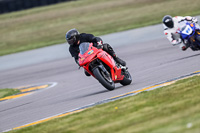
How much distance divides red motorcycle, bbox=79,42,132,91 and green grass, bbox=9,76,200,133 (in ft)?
5.63

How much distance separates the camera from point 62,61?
19562mm

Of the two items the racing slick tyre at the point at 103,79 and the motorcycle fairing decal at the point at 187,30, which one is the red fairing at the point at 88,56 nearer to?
the racing slick tyre at the point at 103,79

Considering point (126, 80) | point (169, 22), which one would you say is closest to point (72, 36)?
point (126, 80)

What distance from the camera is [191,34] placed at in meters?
12.6

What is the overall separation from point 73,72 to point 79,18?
16.9 meters

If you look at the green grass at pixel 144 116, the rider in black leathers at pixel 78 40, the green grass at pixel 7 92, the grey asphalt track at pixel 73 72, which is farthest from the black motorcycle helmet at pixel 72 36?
the green grass at pixel 7 92

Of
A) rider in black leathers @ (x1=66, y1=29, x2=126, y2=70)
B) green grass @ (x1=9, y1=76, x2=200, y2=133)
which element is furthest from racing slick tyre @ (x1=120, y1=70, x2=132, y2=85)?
green grass @ (x1=9, y1=76, x2=200, y2=133)

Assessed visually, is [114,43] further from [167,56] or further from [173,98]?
[173,98]

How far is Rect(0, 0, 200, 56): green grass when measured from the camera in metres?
28.4

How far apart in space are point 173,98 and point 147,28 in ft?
53.6

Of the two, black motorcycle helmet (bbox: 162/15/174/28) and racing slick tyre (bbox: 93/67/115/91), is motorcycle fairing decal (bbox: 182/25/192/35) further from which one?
racing slick tyre (bbox: 93/67/115/91)

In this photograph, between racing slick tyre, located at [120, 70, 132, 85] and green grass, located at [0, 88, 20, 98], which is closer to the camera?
racing slick tyre, located at [120, 70, 132, 85]

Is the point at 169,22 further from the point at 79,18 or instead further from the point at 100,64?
the point at 79,18

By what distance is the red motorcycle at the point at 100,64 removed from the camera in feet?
32.1
